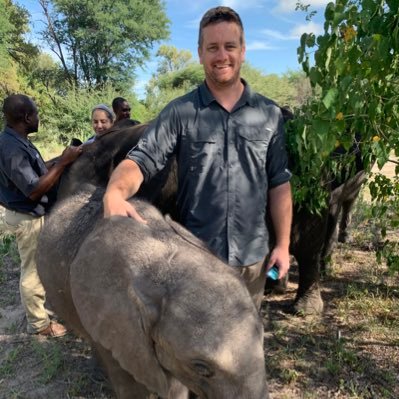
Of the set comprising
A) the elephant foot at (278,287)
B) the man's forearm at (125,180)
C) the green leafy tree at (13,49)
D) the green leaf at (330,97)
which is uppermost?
the green leafy tree at (13,49)

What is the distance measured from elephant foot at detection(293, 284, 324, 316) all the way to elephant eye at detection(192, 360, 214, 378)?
113 inches

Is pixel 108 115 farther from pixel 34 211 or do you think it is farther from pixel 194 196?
pixel 194 196

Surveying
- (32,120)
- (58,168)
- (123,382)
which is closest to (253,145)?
(123,382)

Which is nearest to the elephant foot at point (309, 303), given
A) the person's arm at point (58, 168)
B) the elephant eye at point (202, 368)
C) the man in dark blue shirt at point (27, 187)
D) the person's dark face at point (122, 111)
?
the man in dark blue shirt at point (27, 187)

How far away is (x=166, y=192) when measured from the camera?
329 centimetres

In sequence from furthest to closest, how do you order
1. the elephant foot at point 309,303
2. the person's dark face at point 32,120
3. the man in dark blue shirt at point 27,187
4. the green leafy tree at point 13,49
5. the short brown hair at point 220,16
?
1. the green leafy tree at point 13,49
2. the elephant foot at point 309,303
3. the person's dark face at point 32,120
4. the man in dark blue shirt at point 27,187
5. the short brown hair at point 220,16

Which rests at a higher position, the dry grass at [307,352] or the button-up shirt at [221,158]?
the button-up shirt at [221,158]

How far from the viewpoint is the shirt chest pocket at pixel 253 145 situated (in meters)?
2.55

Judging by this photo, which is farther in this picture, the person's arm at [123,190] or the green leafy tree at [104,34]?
the green leafy tree at [104,34]

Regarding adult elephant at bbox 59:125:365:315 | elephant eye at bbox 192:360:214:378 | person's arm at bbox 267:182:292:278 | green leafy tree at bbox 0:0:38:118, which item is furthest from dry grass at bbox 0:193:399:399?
green leafy tree at bbox 0:0:38:118

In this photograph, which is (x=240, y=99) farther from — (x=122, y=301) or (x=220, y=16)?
(x=122, y=301)

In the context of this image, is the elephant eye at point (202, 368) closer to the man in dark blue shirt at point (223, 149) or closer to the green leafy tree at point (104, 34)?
the man in dark blue shirt at point (223, 149)

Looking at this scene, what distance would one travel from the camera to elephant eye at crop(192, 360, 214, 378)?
1.80 m

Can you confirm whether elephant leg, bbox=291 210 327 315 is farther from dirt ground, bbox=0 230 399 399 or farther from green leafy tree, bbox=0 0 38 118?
green leafy tree, bbox=0 0 38 118
